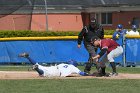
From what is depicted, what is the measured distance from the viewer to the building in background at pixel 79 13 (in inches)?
1502

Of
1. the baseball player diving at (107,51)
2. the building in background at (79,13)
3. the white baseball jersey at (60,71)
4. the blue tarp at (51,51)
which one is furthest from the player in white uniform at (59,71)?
the building in background at (79,13)

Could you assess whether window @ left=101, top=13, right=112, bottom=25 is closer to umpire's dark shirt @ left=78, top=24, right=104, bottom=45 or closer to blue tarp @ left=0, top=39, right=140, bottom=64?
blue tarp @ left=0, top=39, right=140, bottom=64

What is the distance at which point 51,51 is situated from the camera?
71.4 ft

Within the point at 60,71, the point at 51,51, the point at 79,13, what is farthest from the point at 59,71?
the point at 79,13

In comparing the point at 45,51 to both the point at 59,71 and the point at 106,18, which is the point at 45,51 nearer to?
the point at 59,71

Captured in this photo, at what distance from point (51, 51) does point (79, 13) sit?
60.8ft

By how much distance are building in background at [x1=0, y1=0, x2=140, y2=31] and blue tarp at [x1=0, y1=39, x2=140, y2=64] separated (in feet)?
49.2

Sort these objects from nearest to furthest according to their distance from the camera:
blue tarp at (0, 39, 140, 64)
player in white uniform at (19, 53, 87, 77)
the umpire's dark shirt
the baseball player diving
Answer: the baseball player diving → player in white uniform at (19, 53, 87, 77) → the umpire's dark shirt → blue tarp at (0, 39, 140, 64)
